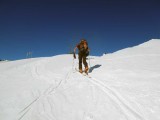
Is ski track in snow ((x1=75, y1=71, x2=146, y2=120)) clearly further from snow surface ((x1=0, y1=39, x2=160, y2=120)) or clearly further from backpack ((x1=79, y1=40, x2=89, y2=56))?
backpack ((x1=79, y1=40, x2=89, y2=56))

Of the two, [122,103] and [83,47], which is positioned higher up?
[83,47]

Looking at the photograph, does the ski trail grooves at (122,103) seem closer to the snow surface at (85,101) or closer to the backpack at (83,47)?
the snow surface at (85,101)

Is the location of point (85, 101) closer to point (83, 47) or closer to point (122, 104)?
point (122, 104)

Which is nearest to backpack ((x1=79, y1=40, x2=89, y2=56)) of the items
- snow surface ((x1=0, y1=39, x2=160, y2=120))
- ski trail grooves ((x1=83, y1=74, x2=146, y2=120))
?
snow surface ((x1=0, y1=39, x2=160, y2=120))

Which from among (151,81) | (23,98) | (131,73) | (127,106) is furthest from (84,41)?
(127,106)

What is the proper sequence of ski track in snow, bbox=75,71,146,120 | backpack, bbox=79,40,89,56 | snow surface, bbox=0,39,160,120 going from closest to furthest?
ski track in snow, bbox=75,71,146,120, snow surface, bbox=0,39,160,120, backpack, bbox=79,40,89,56

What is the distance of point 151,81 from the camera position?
253 inches

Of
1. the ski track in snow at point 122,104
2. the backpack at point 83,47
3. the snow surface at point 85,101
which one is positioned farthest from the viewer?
the backpack at point 83,47

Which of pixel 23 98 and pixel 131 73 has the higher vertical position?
pixel 131 73

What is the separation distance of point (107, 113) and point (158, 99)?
1.57 m

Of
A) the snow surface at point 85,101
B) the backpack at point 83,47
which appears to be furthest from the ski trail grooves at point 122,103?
the backpack at point 83,47

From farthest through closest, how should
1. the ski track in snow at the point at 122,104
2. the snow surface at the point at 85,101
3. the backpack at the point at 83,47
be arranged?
the backpack at the point at 83,47 → the snow surface at the point at 85,101 → the ski track in snow at the point at 122,104

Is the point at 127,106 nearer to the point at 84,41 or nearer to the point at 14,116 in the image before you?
the point at 14,116

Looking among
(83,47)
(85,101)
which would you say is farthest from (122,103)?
(83,47)
